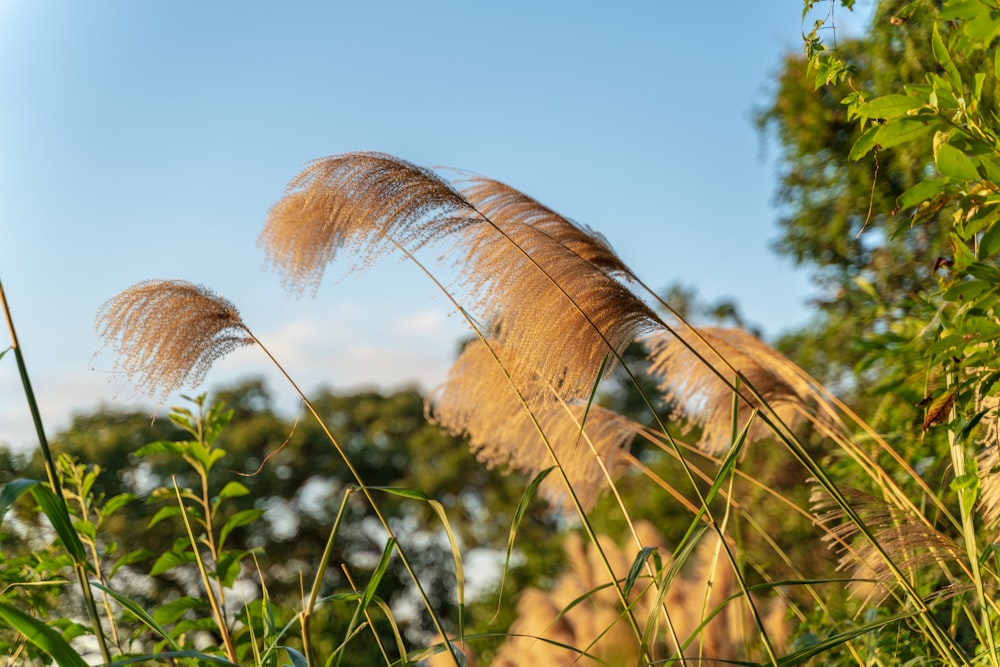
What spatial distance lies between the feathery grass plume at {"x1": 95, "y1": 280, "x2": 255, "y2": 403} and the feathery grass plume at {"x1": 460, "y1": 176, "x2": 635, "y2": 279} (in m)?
0.59

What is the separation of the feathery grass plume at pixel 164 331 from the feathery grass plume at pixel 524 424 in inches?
26.0

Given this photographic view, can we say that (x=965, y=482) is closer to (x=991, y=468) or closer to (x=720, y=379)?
(x=991, y=468)

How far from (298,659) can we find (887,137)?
1.26 metres

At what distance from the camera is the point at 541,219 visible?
202cm

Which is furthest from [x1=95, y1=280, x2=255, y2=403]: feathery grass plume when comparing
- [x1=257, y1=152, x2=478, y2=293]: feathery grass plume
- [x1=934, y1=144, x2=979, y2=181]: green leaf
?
[x1=934, y1=144, x2=979, y2=181]: green leaf

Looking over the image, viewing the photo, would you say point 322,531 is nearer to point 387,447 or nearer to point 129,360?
point 387,447

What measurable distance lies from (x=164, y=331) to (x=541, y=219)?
2.68 ft

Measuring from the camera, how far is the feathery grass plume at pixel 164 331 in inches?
72.1

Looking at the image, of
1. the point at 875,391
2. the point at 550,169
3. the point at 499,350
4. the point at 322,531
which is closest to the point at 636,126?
the point at 550,169

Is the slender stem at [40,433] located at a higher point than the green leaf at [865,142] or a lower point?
lower

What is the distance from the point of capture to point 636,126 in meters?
7.22

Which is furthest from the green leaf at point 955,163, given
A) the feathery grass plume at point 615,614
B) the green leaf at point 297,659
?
the feathery grass plume at point 615,614

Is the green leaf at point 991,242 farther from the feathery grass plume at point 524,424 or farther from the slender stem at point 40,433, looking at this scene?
the slender stem at point 40,433

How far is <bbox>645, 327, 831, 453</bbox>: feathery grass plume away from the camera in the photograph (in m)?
2.64
